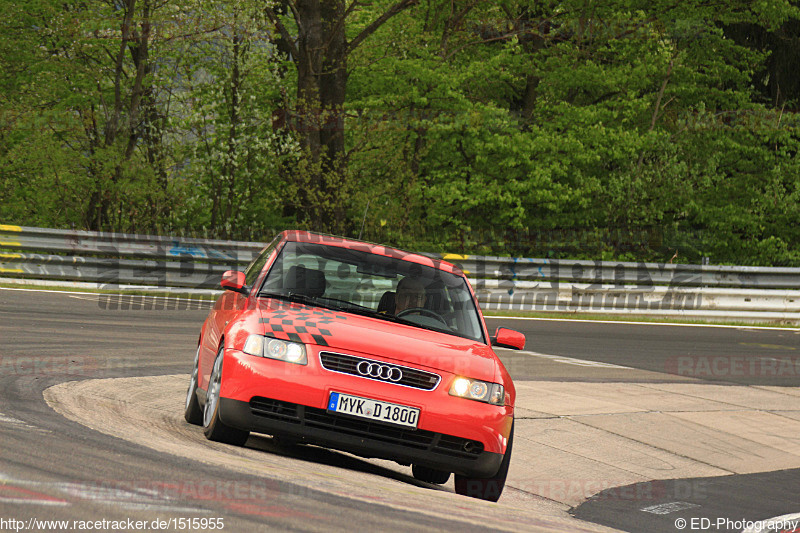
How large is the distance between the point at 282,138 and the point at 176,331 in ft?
40.5

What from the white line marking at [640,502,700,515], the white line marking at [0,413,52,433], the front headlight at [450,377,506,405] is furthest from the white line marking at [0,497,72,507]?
the white line marking at [640,502,700,515]

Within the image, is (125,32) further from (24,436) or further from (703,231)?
(24,436)

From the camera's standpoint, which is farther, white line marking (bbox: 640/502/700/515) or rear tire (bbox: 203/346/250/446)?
white line marking (bbox: 640/502/700/515)

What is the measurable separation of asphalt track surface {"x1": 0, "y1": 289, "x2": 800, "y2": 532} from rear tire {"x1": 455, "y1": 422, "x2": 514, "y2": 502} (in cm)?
40

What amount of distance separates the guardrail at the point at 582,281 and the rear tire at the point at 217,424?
13.5 metres

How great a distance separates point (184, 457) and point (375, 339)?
1576 mm

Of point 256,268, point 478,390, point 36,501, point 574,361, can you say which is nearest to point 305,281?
point 256,268

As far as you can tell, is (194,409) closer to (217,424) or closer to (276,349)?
(217,424)

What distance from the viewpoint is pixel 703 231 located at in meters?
31.2

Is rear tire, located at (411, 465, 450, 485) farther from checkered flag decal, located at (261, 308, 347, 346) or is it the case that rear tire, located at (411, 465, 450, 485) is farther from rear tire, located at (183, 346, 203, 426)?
rear tire, located at (183, 346, 203, 426)

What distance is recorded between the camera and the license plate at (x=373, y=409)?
611 centimetres

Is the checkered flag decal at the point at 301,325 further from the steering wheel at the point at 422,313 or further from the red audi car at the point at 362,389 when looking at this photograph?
Answer: the steering wheel at the point at 422,313

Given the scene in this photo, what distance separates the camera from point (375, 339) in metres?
6.36

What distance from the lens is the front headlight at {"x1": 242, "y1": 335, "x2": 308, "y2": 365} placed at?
6.17 metres
